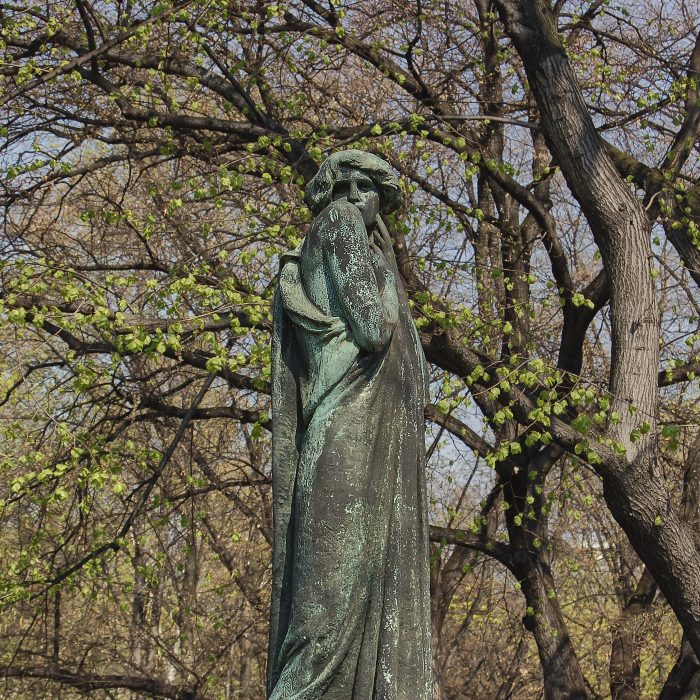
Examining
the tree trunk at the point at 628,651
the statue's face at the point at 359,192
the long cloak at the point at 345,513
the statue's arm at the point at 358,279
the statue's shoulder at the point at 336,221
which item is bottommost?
the long cloak at the point at 345,513

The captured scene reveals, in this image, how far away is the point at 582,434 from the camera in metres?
8.91

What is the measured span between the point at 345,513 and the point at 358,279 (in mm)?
760

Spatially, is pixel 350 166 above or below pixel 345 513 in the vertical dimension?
above

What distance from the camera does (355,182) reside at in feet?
13.6

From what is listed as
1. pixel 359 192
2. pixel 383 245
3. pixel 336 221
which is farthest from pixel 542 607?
pixel 336 221

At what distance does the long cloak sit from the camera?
3.56 meters

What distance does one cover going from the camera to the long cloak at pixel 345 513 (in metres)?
3.56

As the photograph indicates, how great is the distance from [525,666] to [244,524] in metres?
4.43

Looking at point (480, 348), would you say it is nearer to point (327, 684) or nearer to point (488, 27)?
point (488, 27)

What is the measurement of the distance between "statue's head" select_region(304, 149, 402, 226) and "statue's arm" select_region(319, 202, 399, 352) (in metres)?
0.14

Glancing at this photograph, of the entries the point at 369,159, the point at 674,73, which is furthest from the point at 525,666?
the point at 369,159

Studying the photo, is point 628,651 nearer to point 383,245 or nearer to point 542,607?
point 542,607

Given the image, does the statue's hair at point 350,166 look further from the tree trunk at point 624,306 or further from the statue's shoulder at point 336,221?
the tree trunk at point 624,306

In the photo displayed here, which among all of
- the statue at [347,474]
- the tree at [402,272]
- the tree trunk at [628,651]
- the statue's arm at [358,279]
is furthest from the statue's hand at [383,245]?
the tree trunk at [628,651]
